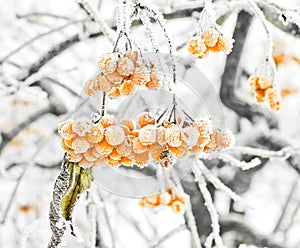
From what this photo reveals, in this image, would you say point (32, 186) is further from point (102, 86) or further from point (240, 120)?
point (102, 86)

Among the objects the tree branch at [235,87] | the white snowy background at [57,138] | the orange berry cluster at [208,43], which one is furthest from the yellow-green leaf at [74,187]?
the white snowy background at [57,138]

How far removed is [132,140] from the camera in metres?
0.87

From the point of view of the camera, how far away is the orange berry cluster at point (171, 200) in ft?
5.26

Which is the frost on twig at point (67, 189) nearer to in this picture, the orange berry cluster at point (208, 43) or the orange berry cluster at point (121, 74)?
the orange berry cluster at point (121, 74)

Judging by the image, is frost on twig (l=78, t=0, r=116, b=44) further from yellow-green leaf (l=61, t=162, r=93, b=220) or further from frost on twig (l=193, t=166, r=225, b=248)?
yellow-green leaf (l=61, t=162, r=93, b=220)

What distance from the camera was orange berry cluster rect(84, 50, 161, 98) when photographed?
0.86 m

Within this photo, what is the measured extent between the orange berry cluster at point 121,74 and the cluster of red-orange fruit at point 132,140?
5 centimetres

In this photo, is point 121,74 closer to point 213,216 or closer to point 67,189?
point 67,189

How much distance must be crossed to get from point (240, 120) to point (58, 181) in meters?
2.26

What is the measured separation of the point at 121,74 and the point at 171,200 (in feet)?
2.73

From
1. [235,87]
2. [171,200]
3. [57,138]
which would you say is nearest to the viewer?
[171,200]

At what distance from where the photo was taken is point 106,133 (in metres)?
0.87

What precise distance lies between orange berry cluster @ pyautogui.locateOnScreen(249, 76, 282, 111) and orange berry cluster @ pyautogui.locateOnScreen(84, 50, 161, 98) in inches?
16.2

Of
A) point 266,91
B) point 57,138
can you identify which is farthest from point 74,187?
point 57,138
